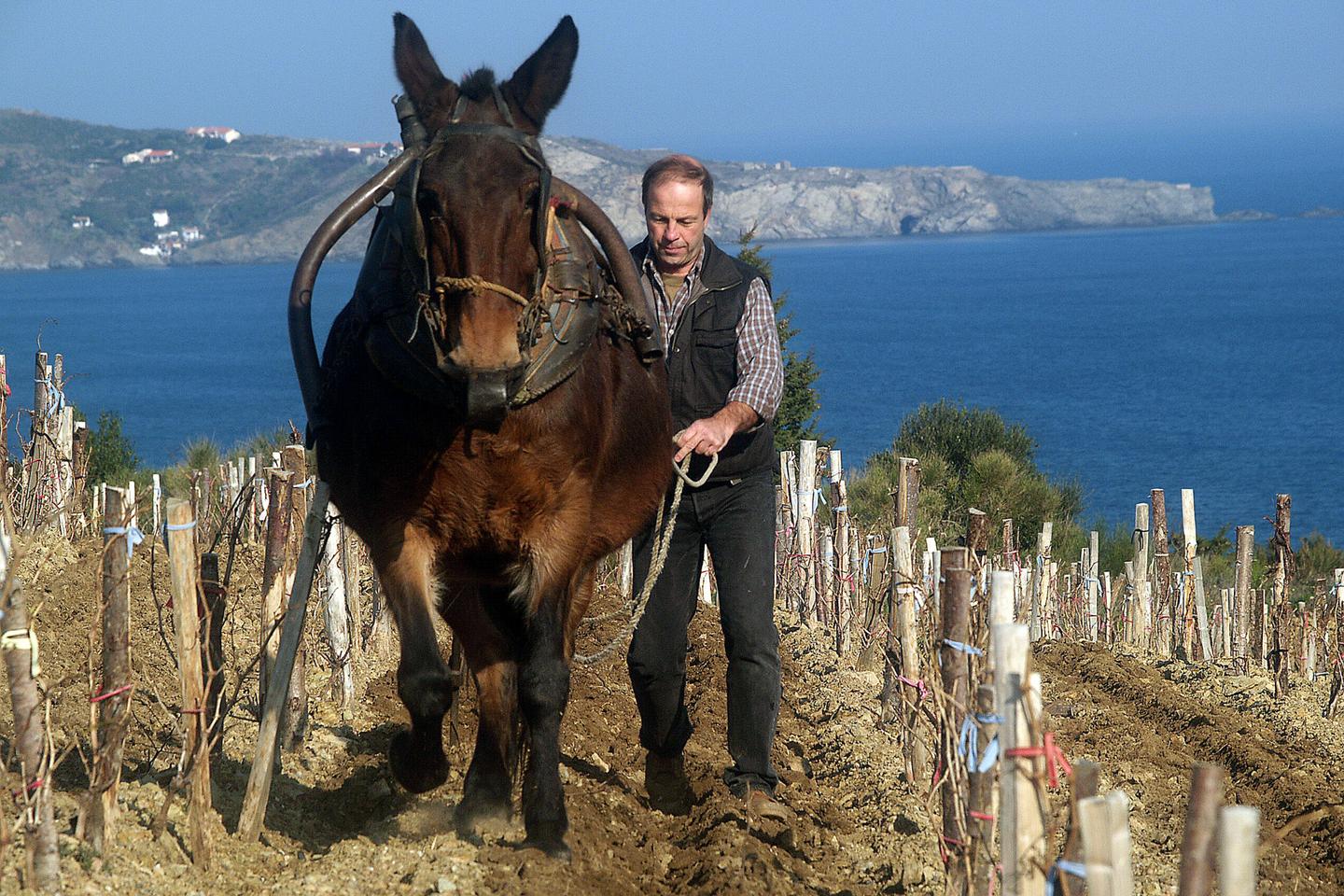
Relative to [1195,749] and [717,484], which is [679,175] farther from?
[1195,749]

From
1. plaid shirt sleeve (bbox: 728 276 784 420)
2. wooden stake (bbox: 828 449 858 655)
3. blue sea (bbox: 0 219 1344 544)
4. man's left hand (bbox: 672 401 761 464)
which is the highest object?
plaid shirt sleeve (bbox: 728 276 784 420)

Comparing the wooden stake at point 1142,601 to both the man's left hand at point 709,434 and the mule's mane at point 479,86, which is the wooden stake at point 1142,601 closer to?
the man's left hand at point 709,434

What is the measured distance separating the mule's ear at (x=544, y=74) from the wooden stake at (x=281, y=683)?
1493mm

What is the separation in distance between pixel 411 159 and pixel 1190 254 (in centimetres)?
19173

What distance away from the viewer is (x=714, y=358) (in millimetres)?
5836

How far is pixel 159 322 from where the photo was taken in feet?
390

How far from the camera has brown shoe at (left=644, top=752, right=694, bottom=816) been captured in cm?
593

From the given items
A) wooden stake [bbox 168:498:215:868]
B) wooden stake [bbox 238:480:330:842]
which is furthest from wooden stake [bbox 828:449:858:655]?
wooden stake [bbox 168:498:215:868]

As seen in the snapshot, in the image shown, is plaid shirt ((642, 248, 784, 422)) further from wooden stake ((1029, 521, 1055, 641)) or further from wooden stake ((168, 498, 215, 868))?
wooden stake ((1029, 521, 1055, 641))

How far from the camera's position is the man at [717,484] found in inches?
224

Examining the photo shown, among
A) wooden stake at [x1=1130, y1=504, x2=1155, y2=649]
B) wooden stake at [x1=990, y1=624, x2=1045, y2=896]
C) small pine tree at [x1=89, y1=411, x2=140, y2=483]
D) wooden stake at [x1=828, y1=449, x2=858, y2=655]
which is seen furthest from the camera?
small pine tree at [x1=89, y1=411, x2=140, y2=483]

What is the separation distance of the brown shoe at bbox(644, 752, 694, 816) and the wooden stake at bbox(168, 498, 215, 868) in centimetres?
202

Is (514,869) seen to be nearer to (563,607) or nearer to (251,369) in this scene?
(563,607)

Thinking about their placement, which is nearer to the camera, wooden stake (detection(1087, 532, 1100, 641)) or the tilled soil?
the tilled soil
